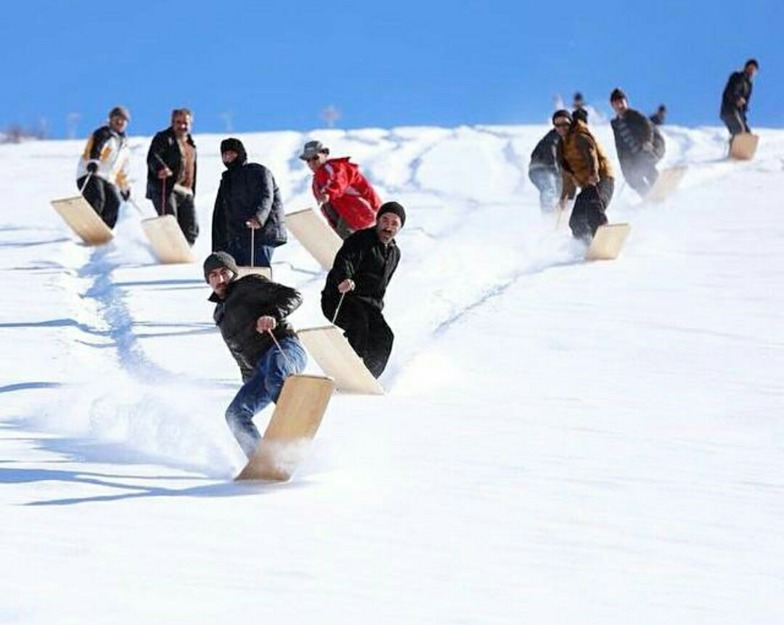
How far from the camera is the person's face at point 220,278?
25.4 feet

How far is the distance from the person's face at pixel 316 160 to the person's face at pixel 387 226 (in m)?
3.21

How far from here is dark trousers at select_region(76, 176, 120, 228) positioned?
1595cm

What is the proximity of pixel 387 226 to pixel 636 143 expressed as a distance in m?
9.16

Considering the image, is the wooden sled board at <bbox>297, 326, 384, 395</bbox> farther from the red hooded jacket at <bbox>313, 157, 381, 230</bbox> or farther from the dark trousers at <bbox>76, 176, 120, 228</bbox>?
the dark trousers at <bbox>76, 176, 120, 228</bbox>

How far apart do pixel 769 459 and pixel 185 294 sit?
6.46 meters

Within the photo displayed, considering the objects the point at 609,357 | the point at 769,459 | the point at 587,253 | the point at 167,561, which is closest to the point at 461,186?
the point at 587,253

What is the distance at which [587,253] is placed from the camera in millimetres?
14633

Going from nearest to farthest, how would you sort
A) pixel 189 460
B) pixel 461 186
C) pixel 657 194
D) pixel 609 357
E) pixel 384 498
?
pixel 384 498 < pixel 189 460 < pixel 609 357 < pixel 657 194 < pixel 461 186

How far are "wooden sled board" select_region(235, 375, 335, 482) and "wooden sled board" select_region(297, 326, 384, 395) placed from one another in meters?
1.58

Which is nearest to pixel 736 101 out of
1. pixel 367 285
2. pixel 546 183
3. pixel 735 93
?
pixel 735 93

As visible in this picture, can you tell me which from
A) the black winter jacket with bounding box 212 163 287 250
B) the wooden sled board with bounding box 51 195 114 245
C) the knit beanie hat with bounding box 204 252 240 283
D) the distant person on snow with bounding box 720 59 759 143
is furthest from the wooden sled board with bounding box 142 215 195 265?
the distant person on snow with bounding box 720 59 759 143

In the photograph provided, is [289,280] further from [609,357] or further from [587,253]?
[609,357]

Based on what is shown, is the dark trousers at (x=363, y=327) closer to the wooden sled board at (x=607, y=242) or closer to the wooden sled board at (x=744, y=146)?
the wooden sled board at (x=607, y=242)

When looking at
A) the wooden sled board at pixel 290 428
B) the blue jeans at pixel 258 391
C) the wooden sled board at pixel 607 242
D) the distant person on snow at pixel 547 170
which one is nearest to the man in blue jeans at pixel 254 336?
the blue jeans at pixel 258 391
